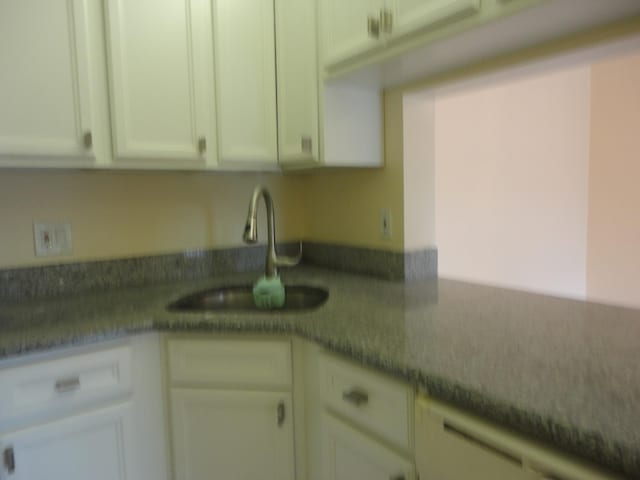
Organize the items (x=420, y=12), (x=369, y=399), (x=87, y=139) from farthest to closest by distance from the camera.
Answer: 1. (x=87, y=139)
2. (x=420, y=12)
3. (x=369, y=399)

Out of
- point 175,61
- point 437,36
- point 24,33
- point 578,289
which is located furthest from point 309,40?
point 578,289

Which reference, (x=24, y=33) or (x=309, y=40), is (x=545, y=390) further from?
(x=24, y=33)

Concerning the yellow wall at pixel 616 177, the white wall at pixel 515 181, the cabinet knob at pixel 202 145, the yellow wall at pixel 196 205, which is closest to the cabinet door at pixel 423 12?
the yellow wall at pixel 196 205

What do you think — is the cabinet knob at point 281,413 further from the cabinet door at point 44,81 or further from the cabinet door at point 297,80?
the cabinet door at point 44,81

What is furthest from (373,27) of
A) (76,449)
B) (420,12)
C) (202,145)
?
(76,449)

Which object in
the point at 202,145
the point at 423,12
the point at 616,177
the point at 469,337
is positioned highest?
the point at 423,12

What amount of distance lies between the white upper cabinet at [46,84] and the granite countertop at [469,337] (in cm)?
50

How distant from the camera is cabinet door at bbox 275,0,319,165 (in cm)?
162

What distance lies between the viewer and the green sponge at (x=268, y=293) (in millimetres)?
1641

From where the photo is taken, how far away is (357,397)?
1.10m

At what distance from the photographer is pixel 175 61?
1.57m

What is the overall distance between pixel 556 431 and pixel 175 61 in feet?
4.99

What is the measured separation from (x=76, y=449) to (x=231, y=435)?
1.39 ft

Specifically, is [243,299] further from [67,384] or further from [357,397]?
[357,397]
